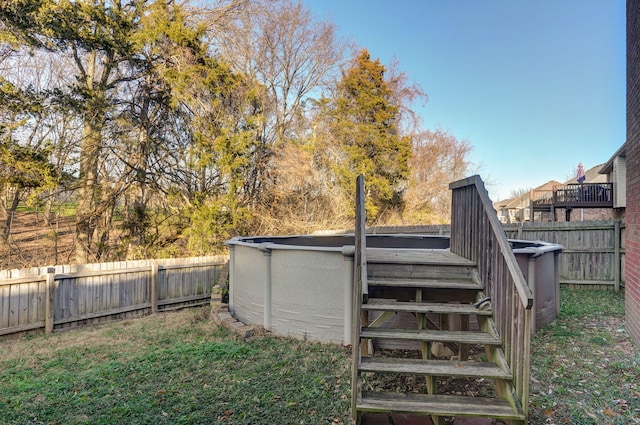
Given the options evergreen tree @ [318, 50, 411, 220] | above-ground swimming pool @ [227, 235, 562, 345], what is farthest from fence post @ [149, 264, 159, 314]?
evergreen tree @ [318, 50, 411, 220]

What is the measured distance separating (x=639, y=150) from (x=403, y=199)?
1244cm

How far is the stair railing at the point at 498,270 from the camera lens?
2248 mm

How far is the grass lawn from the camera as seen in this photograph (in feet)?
9.36

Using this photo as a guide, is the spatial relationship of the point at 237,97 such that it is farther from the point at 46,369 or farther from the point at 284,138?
the point at 46,369

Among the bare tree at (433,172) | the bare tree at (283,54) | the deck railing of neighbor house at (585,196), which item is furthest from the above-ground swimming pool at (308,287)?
the deck railing of neighbor house at (585,196)

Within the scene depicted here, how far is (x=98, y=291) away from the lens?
619 cm

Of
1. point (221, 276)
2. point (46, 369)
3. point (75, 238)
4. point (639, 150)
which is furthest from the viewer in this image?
point (75, 238)

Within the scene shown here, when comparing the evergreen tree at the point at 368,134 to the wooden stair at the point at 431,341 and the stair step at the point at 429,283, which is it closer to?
the wooden stair at the point at 431,341

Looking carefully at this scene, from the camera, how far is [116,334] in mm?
5379

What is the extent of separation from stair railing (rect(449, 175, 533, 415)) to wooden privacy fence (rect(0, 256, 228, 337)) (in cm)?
563

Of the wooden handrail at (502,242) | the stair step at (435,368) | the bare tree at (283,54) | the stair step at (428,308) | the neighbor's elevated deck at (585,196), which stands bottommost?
the stair step at (435,368)

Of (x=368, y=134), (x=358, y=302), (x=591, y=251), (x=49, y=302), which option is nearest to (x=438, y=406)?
(x=358, y=302)

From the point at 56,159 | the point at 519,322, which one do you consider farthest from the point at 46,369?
the point at 56,159

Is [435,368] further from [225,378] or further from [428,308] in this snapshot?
[225,378]
